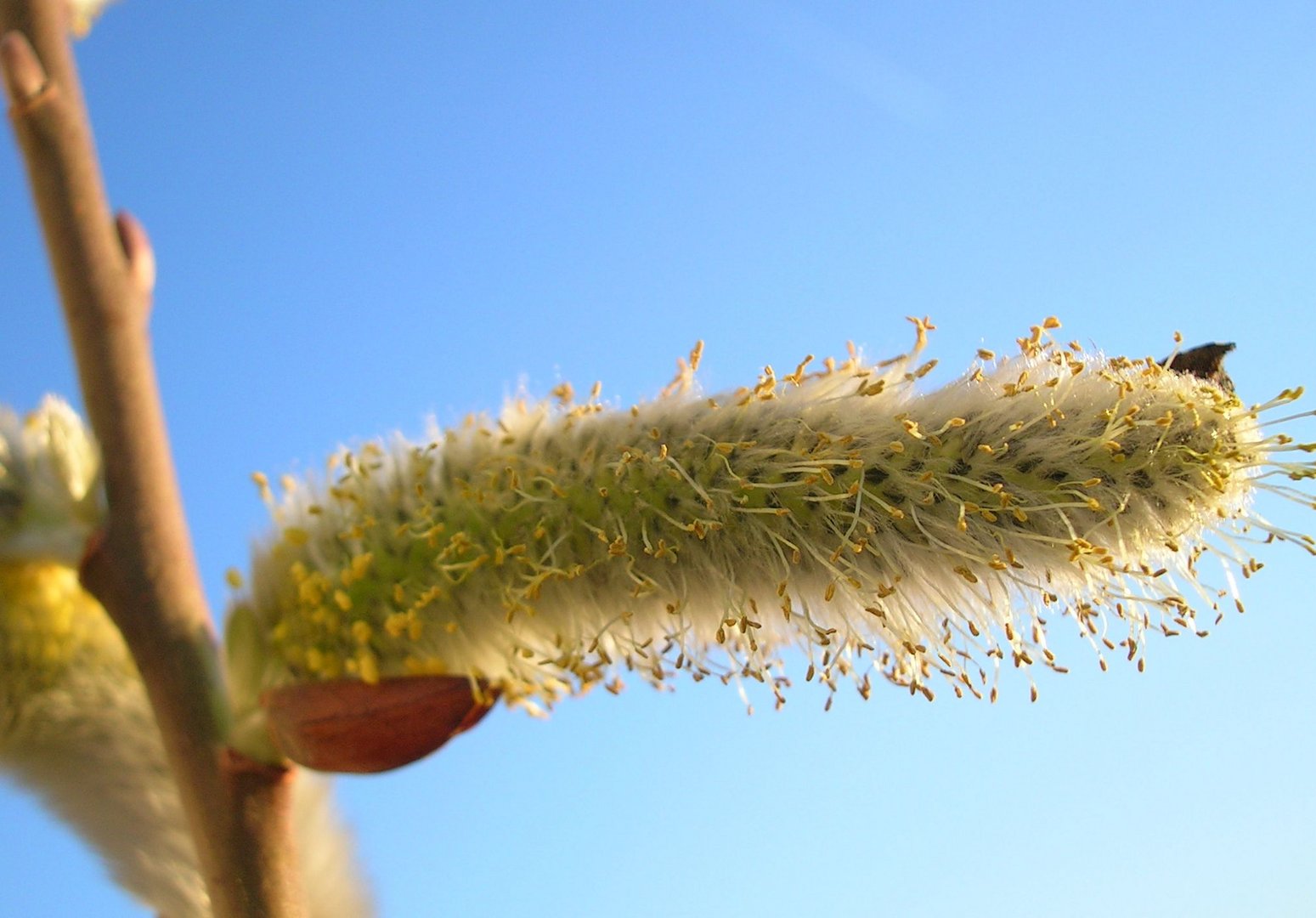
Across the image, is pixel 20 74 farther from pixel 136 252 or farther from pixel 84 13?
pixel 84 13

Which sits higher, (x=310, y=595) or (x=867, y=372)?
(x=867, y=372)

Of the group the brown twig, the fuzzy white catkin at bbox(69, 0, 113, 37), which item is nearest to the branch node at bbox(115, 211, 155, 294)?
the brown twig

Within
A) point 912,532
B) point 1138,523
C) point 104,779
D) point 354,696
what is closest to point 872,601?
point 912,532

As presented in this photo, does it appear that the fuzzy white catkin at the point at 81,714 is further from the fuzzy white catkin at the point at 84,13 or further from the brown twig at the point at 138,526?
the fuzzy white catkin at the point at 84,13

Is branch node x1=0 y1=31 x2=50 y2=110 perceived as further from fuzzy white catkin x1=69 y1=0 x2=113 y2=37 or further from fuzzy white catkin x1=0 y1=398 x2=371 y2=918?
fuzzy white catkin x1=69 y1=0 x2=113 y2=37

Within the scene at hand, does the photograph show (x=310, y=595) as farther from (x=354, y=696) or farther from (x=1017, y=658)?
(x=1017, y=658)
